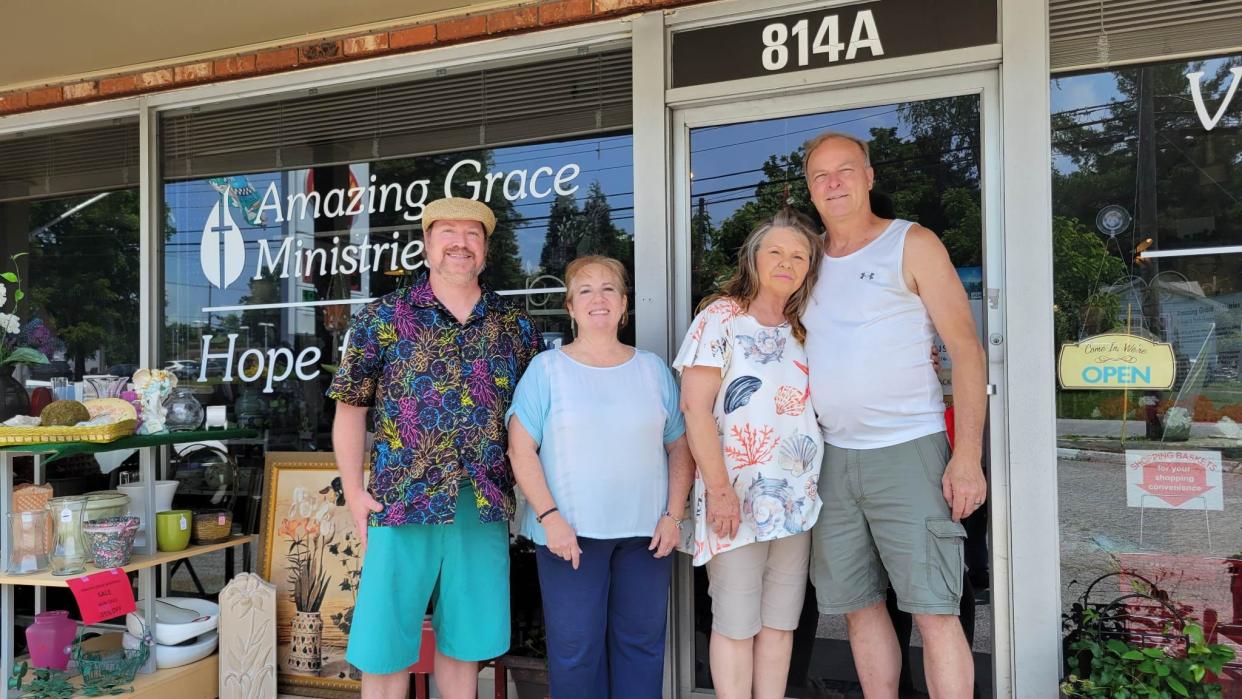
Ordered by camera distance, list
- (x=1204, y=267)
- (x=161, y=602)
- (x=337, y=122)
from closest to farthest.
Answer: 1. (x=1204, y=267)
2. (x=161, y=602)
3. (x=337, y=122)

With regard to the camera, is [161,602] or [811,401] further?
[161,602]

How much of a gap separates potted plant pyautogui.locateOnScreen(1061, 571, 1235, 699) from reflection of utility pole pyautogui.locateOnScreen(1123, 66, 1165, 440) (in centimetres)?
50

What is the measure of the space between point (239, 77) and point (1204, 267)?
354 centimetres

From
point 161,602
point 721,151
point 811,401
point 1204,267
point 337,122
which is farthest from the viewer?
point 337,122

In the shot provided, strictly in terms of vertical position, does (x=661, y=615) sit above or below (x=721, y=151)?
below

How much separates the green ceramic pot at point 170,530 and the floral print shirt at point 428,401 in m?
1.13

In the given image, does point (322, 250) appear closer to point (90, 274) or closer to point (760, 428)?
point (90, 274)

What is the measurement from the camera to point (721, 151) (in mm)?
2650

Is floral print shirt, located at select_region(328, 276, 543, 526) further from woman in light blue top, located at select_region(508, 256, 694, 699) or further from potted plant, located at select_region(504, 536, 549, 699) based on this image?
Answer: potted plant, located at select_region(504, 536, 549, 699)

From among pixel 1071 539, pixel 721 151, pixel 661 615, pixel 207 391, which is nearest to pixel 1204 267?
pixel 1071 539

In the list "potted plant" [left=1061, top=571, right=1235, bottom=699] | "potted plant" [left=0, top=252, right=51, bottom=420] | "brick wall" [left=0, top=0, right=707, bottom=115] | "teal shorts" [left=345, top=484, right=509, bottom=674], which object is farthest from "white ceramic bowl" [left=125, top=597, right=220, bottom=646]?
"potted plant" [left=1061, top=571, right=1235, bottom=699]

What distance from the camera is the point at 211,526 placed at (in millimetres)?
2893

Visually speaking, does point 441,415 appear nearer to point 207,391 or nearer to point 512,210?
point 512,210

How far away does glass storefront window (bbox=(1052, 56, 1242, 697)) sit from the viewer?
2.19m
